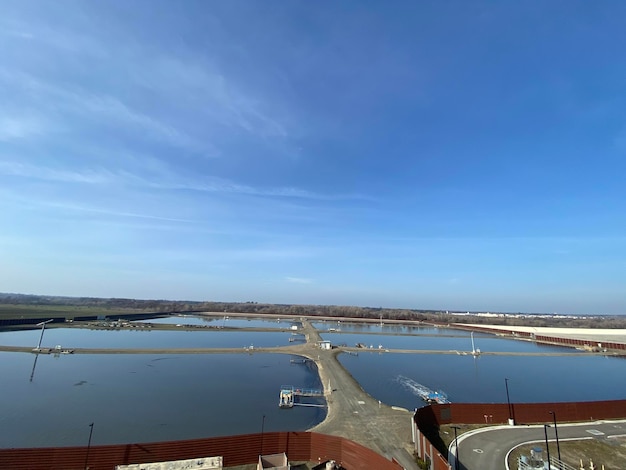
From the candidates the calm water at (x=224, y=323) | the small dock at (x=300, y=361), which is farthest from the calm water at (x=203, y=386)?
the calm water at (x=224, y=323)

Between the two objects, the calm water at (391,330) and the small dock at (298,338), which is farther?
the calm water at (391,330)

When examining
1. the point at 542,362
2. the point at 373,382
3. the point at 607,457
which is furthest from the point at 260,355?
the point at 542,362

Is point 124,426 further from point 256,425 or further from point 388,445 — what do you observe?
point 388,445

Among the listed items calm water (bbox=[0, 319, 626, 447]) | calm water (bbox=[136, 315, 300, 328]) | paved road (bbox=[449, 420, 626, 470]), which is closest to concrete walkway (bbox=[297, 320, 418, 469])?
calm water (bbox=[0, 319, 626, 447])

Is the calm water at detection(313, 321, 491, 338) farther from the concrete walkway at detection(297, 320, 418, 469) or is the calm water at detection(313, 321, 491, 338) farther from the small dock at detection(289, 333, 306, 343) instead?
the concrete walkway at detection(297, 320, 418, 469)

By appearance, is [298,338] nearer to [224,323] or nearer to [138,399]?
[224,323]

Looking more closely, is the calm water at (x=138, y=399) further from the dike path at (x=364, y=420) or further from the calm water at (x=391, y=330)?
the calm water at (x=391, y=330)

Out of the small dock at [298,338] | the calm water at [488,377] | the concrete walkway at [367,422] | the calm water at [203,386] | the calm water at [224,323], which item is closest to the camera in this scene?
the concrete walkway at [367,422]
